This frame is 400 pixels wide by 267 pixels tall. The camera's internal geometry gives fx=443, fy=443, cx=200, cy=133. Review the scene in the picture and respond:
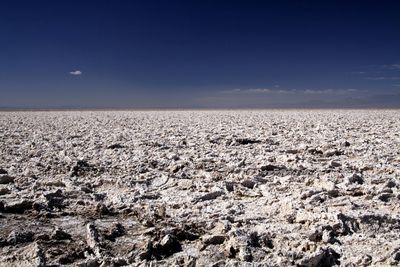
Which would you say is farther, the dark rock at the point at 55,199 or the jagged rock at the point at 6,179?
the jagged rock at the point at 6,179

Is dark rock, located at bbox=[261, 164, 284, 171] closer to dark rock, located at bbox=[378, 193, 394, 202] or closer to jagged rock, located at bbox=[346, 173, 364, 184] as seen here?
jagged rock, located at bbox=[346, 173, 364, 184]

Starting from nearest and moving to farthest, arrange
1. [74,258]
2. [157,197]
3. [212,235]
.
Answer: [74,258] < [212,235] < [157,197]

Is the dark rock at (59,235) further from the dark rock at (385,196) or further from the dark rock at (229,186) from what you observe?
the dark rock at (385,196)

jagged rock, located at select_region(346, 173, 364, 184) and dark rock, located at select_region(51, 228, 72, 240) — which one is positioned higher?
jagged rock, located at select_region(346, 173, 364, 184)

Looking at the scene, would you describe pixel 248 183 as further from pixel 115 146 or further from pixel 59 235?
pixel 115 146

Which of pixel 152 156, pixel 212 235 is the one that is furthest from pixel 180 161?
pixel 212 235

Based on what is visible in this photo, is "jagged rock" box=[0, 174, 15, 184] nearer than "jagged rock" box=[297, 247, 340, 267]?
No

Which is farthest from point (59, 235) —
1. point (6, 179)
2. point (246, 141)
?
point (246, 141)

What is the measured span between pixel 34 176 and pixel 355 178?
14.7ft

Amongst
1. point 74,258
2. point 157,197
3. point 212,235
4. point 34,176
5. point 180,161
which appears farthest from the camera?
point 180,161

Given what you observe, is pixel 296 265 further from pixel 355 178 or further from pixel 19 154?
pixel 19 154

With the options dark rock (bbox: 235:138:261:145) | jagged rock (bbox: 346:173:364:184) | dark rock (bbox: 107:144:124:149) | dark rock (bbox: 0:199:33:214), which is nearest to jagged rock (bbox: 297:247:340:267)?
jagged rock (bbox: 346:173:364:184)

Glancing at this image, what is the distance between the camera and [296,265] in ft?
10.4

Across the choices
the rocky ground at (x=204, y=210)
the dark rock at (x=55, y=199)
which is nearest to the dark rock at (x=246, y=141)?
the rocky ground at (x=204, y=210)
